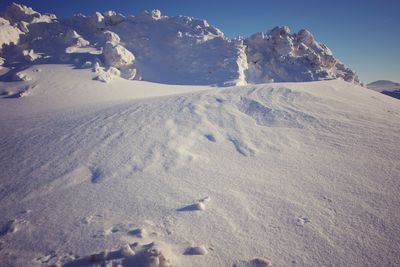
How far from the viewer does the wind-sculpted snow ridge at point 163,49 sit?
8.46 meters

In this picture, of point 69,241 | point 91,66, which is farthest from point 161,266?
point 91,66

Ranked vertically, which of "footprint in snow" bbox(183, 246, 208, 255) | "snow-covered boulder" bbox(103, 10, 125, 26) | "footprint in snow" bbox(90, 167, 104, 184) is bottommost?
"footprint in snow" bbox(183, 246, 208, 255)

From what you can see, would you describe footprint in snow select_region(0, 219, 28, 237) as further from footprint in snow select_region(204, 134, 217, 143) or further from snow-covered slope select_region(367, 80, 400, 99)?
snow-covered slope select_region(367, 80, 400, 99)

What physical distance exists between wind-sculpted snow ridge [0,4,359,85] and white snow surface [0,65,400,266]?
5.04 metres

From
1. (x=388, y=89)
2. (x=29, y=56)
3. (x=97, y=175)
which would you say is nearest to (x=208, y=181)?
(x=97, y=175)

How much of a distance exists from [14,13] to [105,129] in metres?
14.8

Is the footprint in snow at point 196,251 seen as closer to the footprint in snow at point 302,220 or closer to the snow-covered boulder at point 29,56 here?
the footprint in snow at point 302,220

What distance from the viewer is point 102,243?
1389 millimetres

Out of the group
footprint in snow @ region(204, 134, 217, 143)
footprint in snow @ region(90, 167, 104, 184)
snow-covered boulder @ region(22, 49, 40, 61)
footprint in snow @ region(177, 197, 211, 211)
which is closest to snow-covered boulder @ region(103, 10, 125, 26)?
snow-covered boulder @ region(22, 49, 40, 61)

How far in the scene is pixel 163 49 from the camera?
10875mm

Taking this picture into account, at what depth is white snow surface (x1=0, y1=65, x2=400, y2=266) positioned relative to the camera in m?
1.35

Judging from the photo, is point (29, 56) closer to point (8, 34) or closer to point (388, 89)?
point (8, 34)

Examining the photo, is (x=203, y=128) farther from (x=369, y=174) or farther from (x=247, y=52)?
(x=247, y=52)

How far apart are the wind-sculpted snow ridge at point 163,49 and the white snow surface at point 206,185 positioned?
5.04 m
